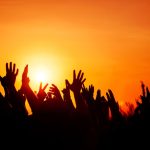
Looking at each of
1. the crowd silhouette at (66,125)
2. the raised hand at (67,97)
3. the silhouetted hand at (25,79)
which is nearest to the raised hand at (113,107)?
the crowd silhouette at (66,125)

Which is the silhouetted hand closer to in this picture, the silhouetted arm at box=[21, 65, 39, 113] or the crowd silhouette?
the silhouetted arm at box=[21, 65, 39, 113]

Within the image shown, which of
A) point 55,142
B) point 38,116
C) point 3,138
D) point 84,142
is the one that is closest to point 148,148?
point 84,142

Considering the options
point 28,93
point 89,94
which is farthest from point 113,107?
point 28,93

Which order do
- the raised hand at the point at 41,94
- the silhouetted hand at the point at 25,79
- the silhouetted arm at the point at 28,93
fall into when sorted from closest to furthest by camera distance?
1. the silhouetted arm at the point at 28,93
2. the raised hand at the point at 41,94
3. the silhouetted hand at the point at 25,79

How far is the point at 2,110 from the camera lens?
22.2ft

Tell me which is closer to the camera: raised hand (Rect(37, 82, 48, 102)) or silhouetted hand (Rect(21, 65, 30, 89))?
raised hand (Rect(37, 82, 48, 102))

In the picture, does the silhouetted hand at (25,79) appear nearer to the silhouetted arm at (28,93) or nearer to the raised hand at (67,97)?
the silhouetted arm at (28,93)

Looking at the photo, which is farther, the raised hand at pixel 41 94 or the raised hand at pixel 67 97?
the raised hand at pixel 41 94

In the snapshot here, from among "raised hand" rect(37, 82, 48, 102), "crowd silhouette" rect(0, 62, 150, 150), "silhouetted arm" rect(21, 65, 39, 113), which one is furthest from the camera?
"raised hand" rect(37, 82, 48, 102)

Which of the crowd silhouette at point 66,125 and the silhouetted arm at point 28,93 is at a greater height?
the silhouetted arm at point 28,93

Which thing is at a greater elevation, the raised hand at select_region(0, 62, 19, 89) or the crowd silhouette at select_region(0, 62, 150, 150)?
the raised hand at select_region(0, 62, 19, 89)

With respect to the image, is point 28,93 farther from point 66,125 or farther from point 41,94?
point 66,125

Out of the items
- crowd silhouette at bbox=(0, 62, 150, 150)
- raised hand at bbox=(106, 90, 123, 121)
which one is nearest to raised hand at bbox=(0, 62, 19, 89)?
crowd silhouette at bbox=(0, 62, 150, 150)

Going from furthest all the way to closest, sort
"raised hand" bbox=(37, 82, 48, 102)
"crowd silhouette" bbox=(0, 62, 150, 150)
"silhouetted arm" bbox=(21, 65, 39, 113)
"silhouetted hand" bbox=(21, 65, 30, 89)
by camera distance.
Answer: "silhouetted hand" bbox=(21, 65, 30, 89) < "raised hand" bbox=(37, 82, 48, 102) < "silhouetted arm" bbox=(21, 65, 39, 113) < "crowd silhouette" bbox=(0, 62, 150, 150)
